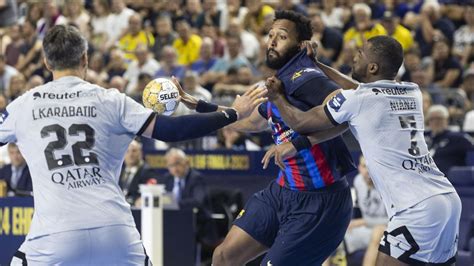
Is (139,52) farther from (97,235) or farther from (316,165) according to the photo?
(97,235)

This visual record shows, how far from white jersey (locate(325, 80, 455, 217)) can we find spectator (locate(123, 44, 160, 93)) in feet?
37.9

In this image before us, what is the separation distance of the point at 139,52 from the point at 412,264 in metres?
12.1

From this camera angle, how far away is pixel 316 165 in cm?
771

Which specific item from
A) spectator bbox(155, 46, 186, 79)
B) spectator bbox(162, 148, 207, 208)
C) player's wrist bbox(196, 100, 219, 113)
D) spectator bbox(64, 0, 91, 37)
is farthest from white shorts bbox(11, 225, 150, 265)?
spectator bbox(64, 0, 91, 37)

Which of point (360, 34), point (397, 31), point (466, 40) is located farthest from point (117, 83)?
point (466, 40)

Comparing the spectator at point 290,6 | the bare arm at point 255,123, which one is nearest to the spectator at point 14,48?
the spectator at point 290,6

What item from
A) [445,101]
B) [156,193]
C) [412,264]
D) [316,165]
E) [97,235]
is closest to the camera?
[97,235]

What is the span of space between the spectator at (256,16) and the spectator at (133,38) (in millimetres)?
1781

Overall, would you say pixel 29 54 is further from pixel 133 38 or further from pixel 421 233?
pixel 421 233

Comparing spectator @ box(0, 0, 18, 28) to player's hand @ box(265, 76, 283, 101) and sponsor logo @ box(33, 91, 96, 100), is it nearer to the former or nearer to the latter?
player's hand @ box(265, 76, 283, 101)

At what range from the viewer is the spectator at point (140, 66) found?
18.6 meters

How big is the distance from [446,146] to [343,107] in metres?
6.80

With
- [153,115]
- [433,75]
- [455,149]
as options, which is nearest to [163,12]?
[433,75]

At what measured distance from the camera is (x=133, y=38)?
65.1 feet
